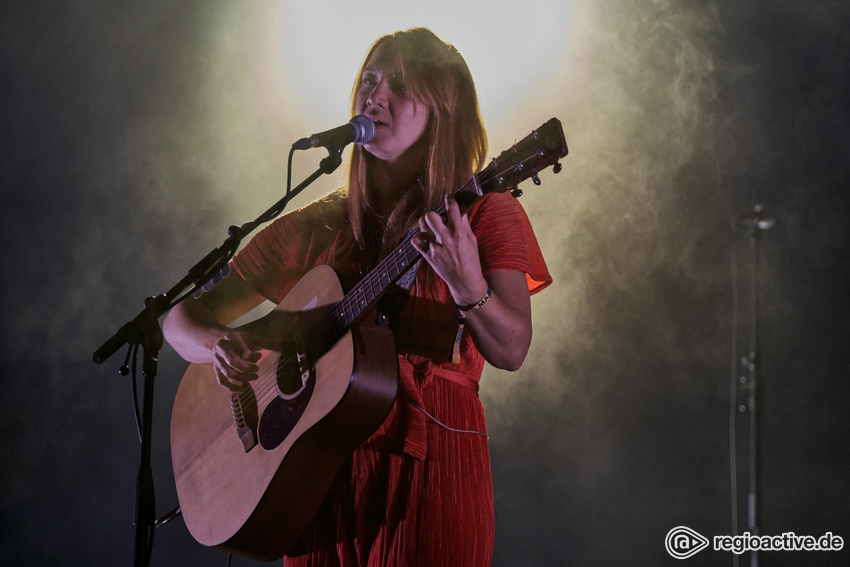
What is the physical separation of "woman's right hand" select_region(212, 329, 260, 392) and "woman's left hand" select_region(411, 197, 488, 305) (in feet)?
2.25

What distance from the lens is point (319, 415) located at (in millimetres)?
1735

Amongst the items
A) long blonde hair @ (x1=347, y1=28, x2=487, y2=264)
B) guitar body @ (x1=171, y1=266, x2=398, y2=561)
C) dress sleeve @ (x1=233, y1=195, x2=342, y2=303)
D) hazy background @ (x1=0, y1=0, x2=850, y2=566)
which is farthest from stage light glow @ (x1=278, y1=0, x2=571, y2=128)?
guitar body @ (x1=171, y1=266, x2=398, y2=561)

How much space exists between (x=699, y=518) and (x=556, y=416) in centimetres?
82

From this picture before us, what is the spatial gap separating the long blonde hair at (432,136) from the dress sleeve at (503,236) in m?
0.15

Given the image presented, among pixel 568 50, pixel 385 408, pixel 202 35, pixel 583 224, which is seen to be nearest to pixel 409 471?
pixel 385 408

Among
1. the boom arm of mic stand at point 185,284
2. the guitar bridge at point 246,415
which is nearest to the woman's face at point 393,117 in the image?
the boom arm of mic stand at point 185,284

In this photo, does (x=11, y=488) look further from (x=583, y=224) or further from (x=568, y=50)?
(x=568, y=50)

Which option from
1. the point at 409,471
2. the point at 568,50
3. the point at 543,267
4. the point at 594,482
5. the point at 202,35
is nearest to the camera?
the point at 409,471

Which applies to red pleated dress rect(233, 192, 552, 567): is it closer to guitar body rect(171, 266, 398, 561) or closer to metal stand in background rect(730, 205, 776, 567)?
guitar body rect(171, 266, 398, 561)

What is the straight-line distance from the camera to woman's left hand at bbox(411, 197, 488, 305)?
1.67 m

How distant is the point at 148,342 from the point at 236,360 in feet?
1.02

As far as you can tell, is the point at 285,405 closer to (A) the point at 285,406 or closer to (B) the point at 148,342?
(A) the point at 285,406

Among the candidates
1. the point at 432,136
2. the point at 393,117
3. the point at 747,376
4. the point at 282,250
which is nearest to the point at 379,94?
the point at 393,117

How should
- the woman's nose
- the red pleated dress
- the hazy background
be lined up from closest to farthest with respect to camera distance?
the red pleated dress, the woman's nose, the hazy background
